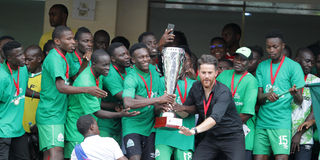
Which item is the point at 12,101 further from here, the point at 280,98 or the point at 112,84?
the point at 280,98

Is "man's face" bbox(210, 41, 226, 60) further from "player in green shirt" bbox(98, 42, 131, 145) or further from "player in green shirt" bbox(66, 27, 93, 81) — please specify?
"player in green shirt" bbox(66, 27, 93, 81)

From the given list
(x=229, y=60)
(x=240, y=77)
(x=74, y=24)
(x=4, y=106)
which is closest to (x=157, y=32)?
(x=74, y=24)

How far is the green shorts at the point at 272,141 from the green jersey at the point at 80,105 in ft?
7.34

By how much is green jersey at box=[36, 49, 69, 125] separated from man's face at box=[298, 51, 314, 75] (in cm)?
349

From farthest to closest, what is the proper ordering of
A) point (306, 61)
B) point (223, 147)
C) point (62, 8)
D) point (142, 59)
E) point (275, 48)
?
point (62, 8) → point (306, 61) → point (275, 48) → point (142, 59) → point (223, 147)

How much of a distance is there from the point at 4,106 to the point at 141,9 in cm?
463

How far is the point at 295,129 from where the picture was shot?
799 centimetres

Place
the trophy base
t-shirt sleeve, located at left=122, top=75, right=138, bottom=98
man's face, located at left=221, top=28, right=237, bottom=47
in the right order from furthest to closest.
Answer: man's face, located at left=221, top=28, right=237, bottom=47
t-shirt sleeve, located at left=122, top=75, right=138, bottom=98
the trophy base

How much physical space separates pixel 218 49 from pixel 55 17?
113 inches

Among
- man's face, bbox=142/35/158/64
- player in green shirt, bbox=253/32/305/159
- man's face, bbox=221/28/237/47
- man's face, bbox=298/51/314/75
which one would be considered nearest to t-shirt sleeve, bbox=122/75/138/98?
man's face, bbox=142/35/158/64

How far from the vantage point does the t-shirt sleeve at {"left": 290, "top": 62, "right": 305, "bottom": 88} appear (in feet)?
25.7

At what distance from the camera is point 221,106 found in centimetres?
695

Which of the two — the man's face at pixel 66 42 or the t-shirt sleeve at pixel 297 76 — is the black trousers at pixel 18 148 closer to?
the man's face at pixel 66 42

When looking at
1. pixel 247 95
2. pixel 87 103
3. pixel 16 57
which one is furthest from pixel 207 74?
pixel 16 57
